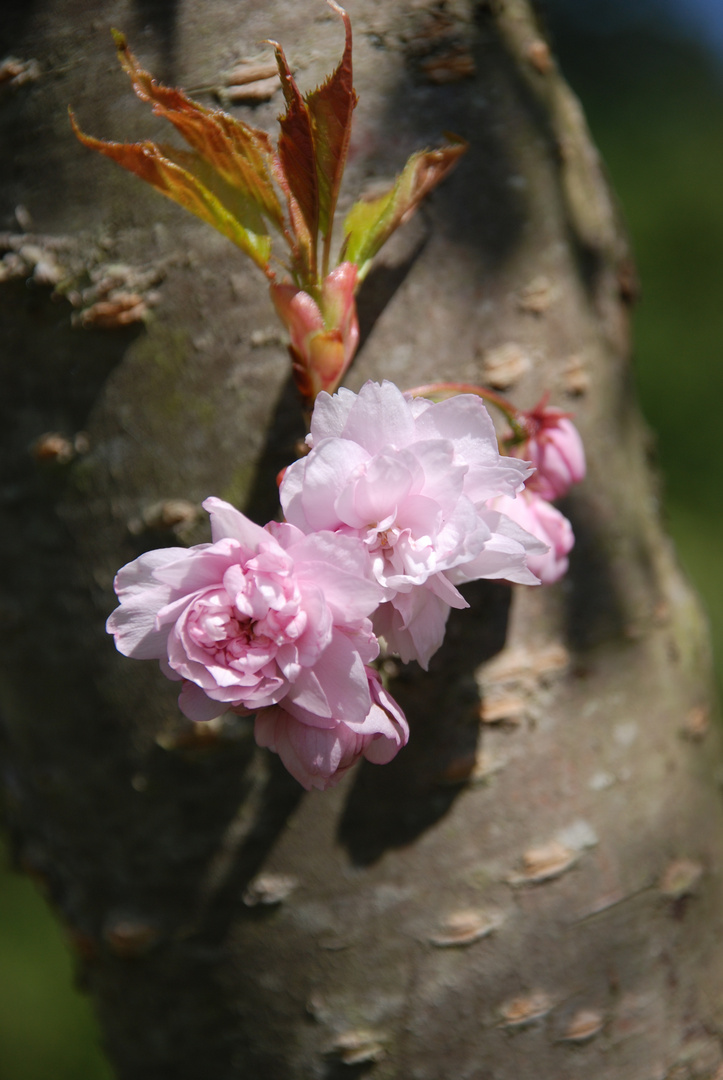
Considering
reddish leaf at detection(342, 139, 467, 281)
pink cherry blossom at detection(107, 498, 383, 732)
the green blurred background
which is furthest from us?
the green blurred background

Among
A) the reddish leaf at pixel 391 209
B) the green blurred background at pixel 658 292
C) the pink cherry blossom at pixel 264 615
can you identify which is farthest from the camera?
the green blurred background at pixel 658 292

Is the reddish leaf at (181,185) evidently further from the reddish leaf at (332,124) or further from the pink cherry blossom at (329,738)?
the pink cherry blossom at (329,738)

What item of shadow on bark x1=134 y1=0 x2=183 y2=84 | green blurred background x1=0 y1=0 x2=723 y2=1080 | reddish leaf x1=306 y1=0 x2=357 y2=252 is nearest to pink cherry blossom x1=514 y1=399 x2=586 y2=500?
reddish leaf x1=306 y1=0 x2=357 y2=252

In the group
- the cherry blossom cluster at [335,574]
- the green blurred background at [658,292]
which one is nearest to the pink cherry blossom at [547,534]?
the cherry blossom cluster at [335,574]

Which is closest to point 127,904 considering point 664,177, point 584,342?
point 584,342

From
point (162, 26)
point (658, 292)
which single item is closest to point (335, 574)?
point (162, 26)

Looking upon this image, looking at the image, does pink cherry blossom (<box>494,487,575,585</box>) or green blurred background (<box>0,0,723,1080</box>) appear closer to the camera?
pink cherry blossom (<box>494,487,575,585</box>)

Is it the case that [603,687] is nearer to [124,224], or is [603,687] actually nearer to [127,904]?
[127,904]

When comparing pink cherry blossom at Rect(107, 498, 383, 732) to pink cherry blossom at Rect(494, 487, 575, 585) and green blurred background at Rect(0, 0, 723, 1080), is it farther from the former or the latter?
green blurred background at Rect(0, 0, 723, 1080)
